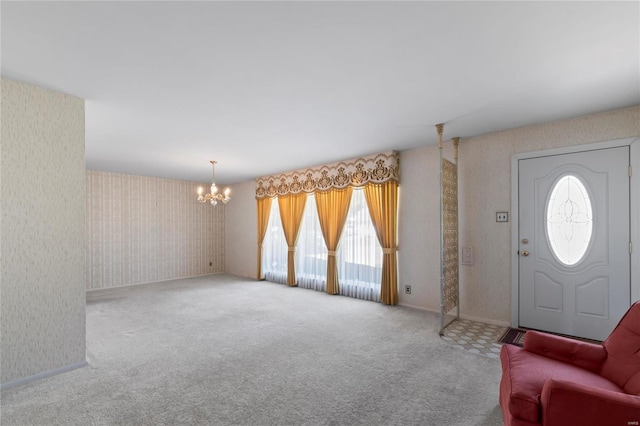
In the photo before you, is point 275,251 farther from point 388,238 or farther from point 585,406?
point 585,406

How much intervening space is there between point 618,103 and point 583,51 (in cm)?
145

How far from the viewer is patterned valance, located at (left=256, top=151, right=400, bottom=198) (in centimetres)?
470

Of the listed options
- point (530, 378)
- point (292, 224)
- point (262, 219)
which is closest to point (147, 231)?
point (262, 219)

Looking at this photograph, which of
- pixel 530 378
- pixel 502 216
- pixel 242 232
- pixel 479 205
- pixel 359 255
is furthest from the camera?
pixel 242 232

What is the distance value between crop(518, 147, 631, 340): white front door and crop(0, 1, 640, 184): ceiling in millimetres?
634

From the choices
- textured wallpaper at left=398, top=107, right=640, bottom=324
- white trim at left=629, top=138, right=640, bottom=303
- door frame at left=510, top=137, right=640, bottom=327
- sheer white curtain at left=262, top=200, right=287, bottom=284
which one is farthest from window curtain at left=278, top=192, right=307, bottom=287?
white trim at left=629, top=138, right=640, bottom=303

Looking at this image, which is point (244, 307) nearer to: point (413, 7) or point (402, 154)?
point (402, 154)

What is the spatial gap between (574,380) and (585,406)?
390mm

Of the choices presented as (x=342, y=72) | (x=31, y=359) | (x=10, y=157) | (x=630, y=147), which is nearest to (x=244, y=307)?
(x=31, y=359)

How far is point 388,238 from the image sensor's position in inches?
185

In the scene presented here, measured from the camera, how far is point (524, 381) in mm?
1620

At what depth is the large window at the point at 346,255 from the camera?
5.04 metres

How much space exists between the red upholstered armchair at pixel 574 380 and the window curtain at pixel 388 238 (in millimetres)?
2615

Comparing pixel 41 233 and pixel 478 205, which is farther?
pixel 478 205
